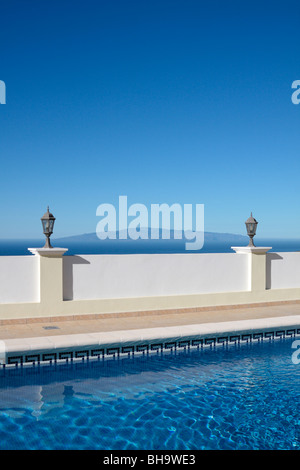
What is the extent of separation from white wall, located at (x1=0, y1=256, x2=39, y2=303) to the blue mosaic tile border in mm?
2673

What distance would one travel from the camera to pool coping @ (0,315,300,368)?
275 inches

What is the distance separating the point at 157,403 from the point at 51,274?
4521mm

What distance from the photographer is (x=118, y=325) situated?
29.8 ft

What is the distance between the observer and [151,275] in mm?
10672

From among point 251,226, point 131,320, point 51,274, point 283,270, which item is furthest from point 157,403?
point 283,270

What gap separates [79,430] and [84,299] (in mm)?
5076

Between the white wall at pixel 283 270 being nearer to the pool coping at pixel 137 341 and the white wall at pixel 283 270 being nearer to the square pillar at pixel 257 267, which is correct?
the square pillar at pixel 257 267

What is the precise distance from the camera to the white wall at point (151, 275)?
10.1m

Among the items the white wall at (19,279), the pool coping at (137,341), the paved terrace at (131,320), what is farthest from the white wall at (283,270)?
the white wall at (19,279)

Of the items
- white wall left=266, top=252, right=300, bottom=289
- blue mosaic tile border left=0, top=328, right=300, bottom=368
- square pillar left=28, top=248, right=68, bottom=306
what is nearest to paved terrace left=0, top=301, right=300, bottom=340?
square pillar left=28, top=248, right=68, bottom=306

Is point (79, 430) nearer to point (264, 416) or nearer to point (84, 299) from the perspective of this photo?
point (264, 416)

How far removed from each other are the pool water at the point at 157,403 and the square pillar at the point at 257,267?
12.6 ft

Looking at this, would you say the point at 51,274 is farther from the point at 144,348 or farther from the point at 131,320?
the point at 144,348
